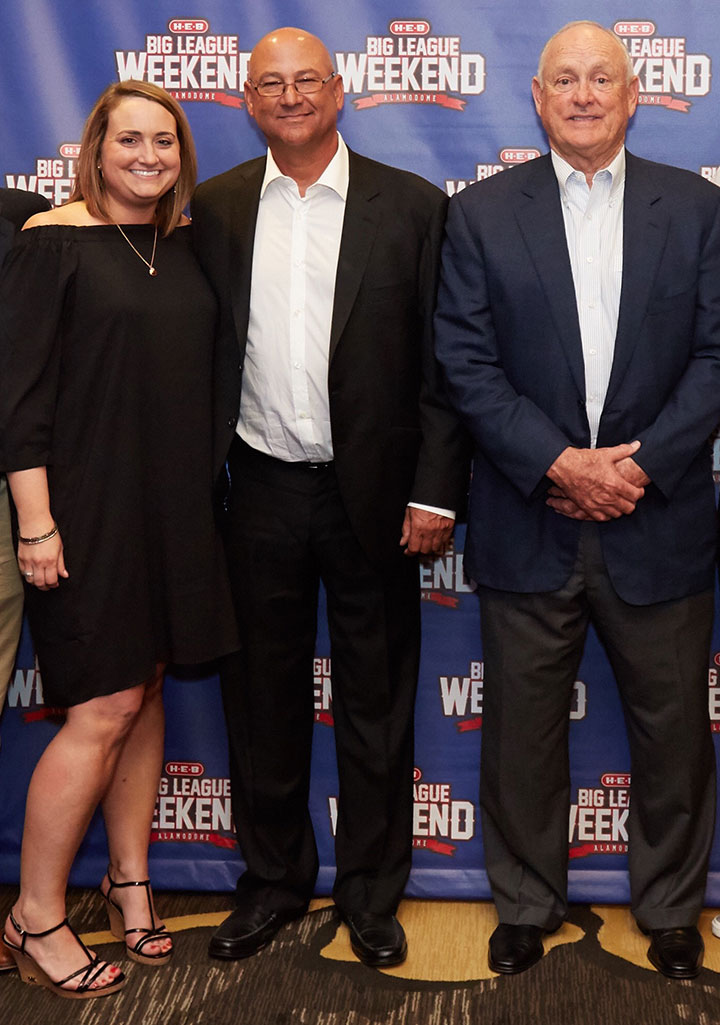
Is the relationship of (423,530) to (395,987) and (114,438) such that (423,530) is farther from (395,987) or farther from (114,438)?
(395,987)

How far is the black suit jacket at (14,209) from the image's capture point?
2.45 metres

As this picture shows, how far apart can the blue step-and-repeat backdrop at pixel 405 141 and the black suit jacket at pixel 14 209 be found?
9.9 inches

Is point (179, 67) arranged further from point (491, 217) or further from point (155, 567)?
point (155, 567)

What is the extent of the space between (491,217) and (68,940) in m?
1.78

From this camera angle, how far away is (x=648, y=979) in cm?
257

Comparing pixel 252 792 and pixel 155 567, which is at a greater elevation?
pixel 155 567

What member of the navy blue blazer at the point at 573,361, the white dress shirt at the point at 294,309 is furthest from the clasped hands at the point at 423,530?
the navy blue blazer at the point at 573,361

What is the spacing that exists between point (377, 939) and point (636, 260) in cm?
157

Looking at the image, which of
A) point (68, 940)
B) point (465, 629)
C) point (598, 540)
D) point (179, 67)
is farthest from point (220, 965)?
point (179, 67)

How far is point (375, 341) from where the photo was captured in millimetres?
2516

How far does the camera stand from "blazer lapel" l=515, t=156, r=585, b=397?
8.04ft

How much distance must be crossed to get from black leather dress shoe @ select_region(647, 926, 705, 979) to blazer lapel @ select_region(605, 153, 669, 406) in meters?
1.18

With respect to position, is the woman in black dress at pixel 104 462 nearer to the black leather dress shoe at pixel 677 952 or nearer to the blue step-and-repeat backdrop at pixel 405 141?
the blue step-and-repeat backdrop at pixel 405 141

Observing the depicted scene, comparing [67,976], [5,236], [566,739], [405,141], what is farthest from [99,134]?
[67,976]
